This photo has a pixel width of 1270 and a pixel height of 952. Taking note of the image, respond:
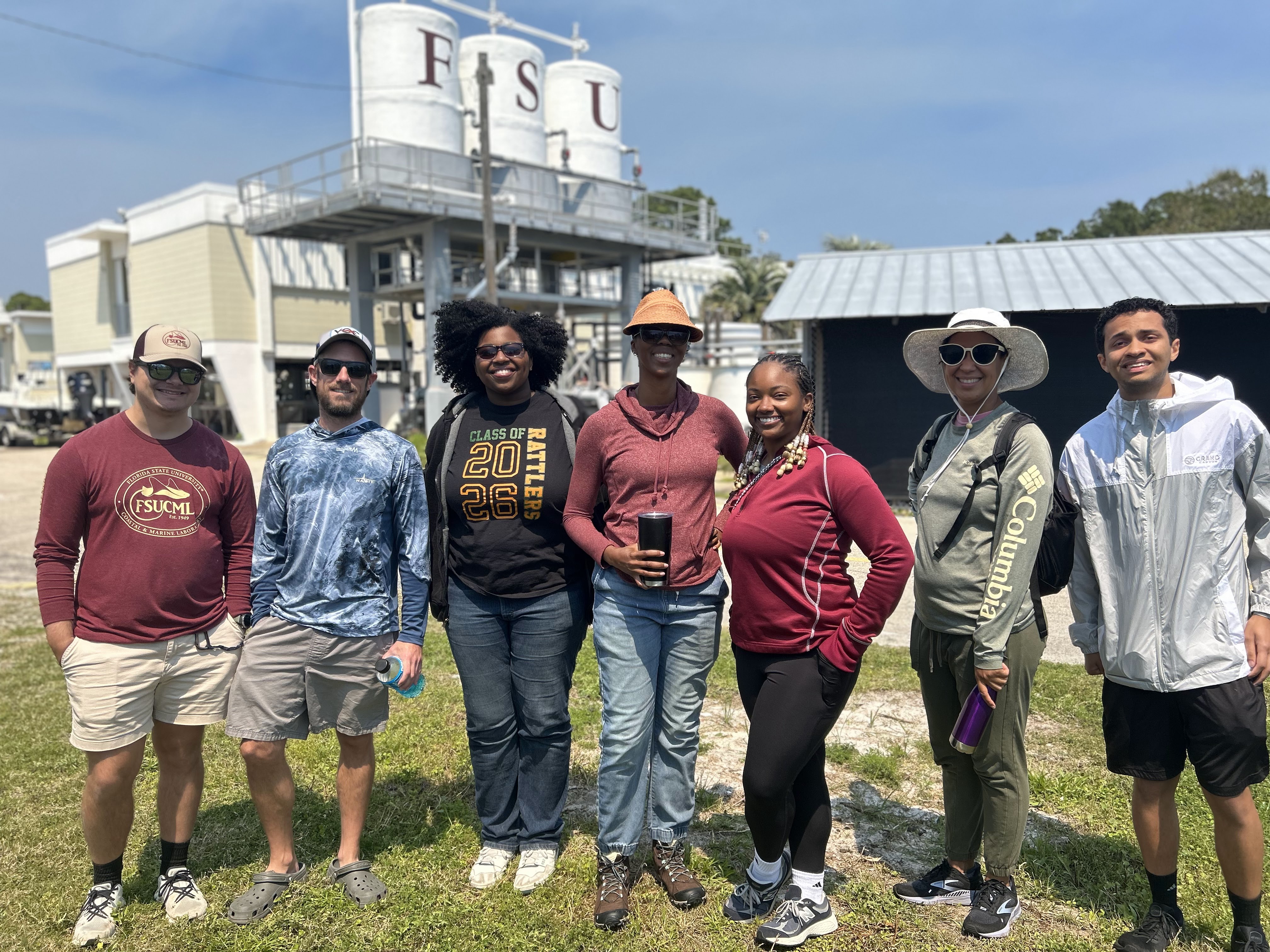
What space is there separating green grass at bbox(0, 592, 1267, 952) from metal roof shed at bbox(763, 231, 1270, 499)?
26.9ft

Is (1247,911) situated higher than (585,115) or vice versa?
(585,115)

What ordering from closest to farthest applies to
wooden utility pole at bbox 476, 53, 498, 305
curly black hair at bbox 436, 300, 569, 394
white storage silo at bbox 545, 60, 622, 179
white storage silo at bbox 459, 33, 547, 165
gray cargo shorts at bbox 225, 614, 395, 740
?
gray cargo shorts at bbox 225, 614, 395, 740
curly black hair at bbox 436, 300, 569, 394
wooden utility pole at bbox 476, 53, 498, 305
white storage silo at bbox 459, 33, 547, 165
white storage silo at bbox 545, 60, 622, 179

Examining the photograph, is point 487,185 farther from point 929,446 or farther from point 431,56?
point 929,446

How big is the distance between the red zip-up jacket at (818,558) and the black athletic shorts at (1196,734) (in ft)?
3.04

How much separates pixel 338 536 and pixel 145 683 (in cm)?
86

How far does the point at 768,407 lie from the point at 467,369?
1.49 m

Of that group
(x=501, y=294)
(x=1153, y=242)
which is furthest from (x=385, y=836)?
(x=501, y=294)

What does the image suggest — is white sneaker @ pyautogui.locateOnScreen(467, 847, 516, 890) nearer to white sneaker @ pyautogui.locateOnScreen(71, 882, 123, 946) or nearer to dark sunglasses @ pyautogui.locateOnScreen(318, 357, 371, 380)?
white sneaker @ pyautogui.locateOnScreen(71, 882, 123, 946)

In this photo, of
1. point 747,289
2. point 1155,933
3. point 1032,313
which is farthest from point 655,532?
point 747,289

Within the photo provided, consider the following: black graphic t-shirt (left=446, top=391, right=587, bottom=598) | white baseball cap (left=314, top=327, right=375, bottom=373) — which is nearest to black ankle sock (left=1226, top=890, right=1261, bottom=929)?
black graphic t-shirt (left=446, top=391, right=587, bottom=598)

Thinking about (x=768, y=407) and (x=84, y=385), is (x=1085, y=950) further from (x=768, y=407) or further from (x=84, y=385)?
(x=84, y=385)

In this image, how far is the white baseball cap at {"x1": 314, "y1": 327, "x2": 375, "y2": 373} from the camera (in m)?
3.54

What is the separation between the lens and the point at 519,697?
375cm

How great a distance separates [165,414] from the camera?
3.39 m
